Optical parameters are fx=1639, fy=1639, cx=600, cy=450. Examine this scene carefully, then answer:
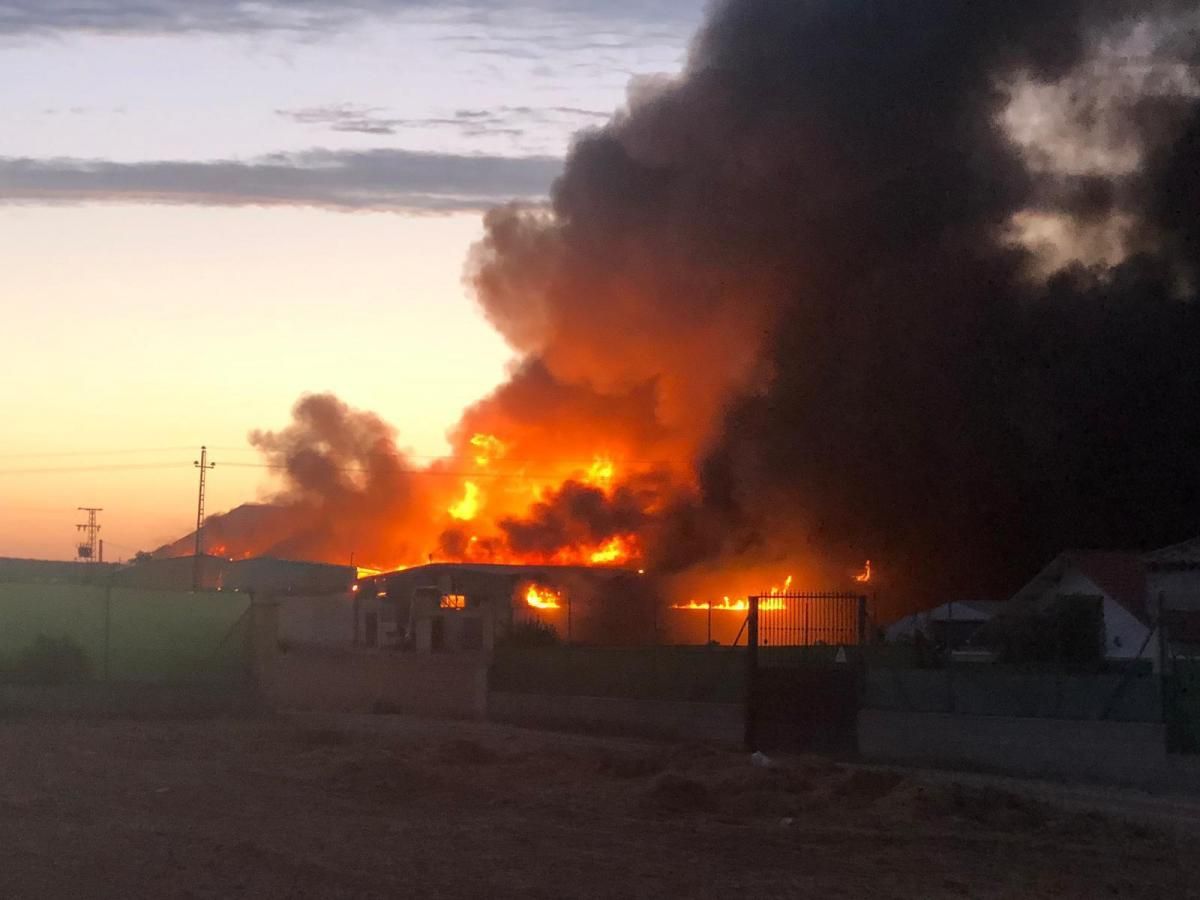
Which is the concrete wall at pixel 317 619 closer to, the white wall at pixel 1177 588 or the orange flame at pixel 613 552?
the orange flame at pixel 613 552

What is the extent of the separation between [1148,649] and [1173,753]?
1576 centimetres

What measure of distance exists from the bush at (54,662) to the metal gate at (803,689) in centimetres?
1727

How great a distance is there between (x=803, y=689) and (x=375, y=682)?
15038 millimetres

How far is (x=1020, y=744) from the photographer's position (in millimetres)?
25109

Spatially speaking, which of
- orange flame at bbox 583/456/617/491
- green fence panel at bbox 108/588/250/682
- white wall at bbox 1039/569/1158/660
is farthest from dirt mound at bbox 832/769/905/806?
orange flame at bbox 583/456/617/491

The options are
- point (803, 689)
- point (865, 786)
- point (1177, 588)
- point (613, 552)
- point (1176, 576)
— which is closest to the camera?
point (865, 786)

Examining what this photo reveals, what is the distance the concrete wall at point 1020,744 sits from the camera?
77.2 ft

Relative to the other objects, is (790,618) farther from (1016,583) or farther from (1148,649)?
(1016,583)

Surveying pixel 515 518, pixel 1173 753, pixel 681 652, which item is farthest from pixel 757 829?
pixel 515 518

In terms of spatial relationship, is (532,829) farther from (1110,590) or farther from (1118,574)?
(1118,574)

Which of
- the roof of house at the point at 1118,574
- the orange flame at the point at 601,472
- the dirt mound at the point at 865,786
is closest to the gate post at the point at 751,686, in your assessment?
the dirt mound at the point at 865,786

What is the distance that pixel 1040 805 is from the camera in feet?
66.4

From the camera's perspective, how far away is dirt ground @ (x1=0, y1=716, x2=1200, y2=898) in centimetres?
1482

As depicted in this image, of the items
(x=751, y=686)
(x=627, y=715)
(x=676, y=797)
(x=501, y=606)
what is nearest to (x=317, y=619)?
(x=501, y=606)
